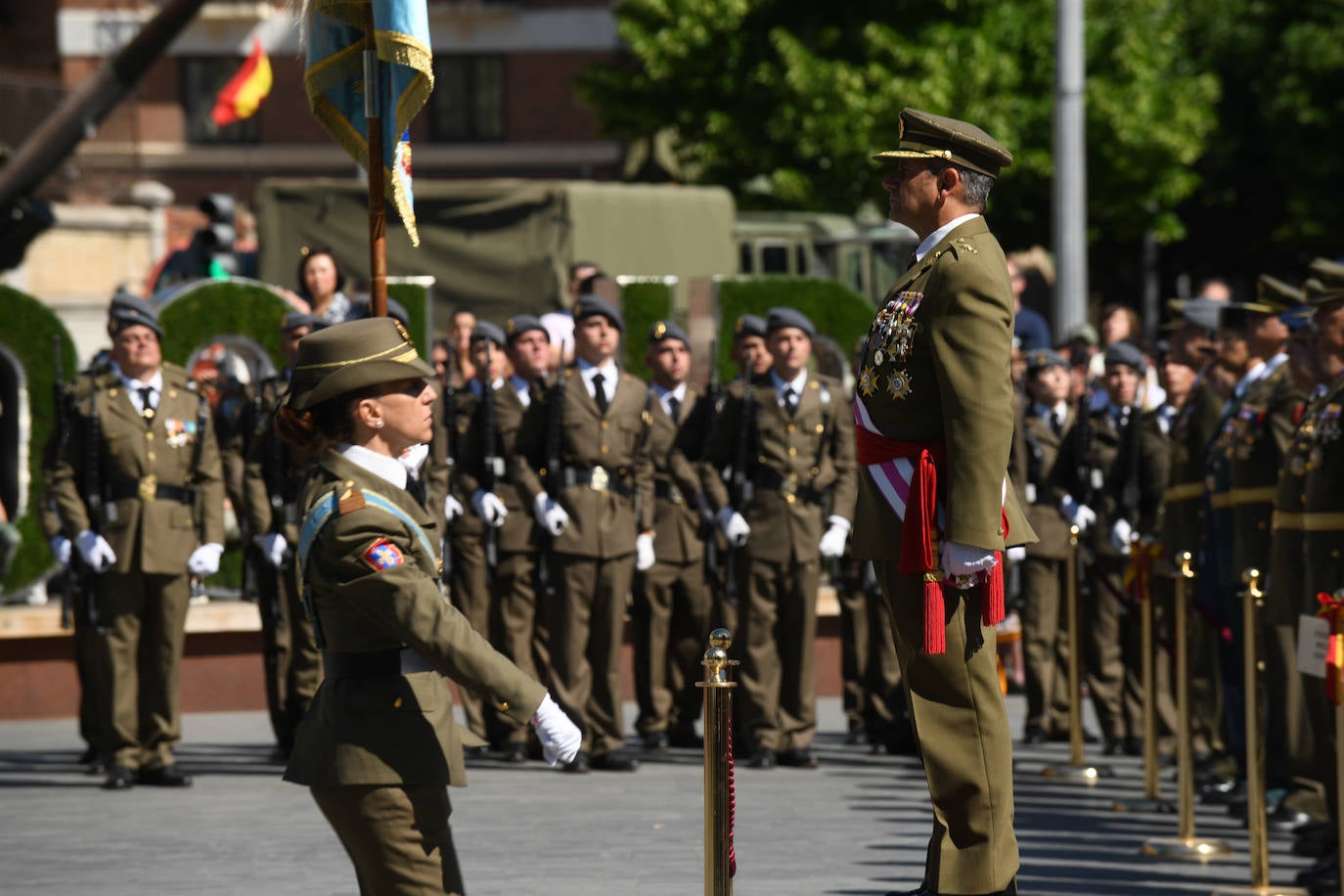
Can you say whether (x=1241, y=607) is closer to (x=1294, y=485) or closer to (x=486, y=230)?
(x=1294, y=485)

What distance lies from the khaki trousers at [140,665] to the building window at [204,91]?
3320cm

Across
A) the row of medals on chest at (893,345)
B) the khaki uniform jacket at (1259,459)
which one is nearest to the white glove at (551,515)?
the khaki uniform jacket at (1259,459)

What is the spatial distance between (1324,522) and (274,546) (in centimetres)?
527

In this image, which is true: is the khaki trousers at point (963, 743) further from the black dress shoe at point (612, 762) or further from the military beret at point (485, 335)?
the military beret at point (485, 335)

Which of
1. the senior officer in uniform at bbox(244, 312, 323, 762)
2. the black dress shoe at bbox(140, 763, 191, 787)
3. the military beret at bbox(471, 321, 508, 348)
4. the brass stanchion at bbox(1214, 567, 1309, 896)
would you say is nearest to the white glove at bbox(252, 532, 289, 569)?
the senior officer in uniform at bbox(244, 312, 323, 762)

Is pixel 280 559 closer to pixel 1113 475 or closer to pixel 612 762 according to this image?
pixel 612 762

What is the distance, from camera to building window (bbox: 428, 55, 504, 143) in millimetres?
43688

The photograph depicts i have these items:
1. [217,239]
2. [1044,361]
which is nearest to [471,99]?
[217,239]

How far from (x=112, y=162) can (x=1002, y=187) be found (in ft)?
48.1

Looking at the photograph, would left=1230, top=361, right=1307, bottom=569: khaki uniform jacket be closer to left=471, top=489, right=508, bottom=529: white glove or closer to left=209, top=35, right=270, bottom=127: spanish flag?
left=471, top=489, right=508, bottom=529: white glove

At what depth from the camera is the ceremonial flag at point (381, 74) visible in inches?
298

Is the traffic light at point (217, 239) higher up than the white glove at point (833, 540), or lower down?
higher up

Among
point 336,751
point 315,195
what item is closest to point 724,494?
point 336,751

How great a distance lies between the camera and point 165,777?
35.0 feet
